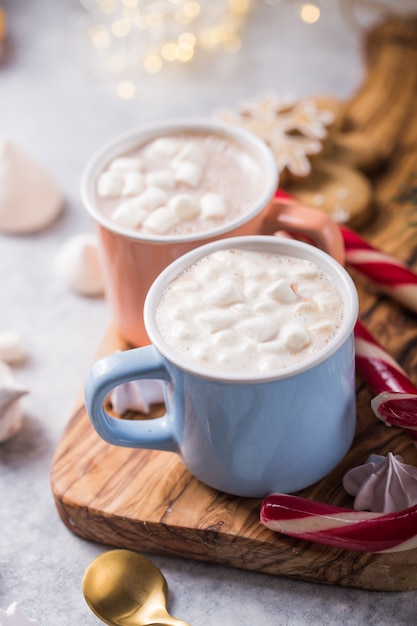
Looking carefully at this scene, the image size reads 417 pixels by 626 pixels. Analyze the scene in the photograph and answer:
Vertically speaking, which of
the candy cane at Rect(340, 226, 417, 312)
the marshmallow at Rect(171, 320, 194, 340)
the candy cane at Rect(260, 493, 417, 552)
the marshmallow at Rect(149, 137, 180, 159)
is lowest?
the candy cane at Rect(260, 493, 417, 552)

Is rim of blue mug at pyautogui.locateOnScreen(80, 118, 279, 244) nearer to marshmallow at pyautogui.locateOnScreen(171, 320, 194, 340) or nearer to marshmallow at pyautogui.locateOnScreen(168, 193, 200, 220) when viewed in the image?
marshmallow at pyautogui.locateOnScreen(168, 193, 200, 220)

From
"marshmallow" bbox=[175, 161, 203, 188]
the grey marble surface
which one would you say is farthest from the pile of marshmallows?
the grey marble surface

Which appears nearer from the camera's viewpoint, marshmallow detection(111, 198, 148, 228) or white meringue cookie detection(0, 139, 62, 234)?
marshmallow detection(111, 198, 148, 228)

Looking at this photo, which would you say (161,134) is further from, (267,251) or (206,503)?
(206,503)

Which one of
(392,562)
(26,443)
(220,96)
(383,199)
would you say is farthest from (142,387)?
(220,96)

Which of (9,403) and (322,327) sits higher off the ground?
(322,327)

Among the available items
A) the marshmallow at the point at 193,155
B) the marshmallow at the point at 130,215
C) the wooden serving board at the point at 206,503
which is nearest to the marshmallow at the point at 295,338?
the wooden serving board at the point at 206,503

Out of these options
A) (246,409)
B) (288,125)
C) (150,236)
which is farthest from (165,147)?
(246,409)
